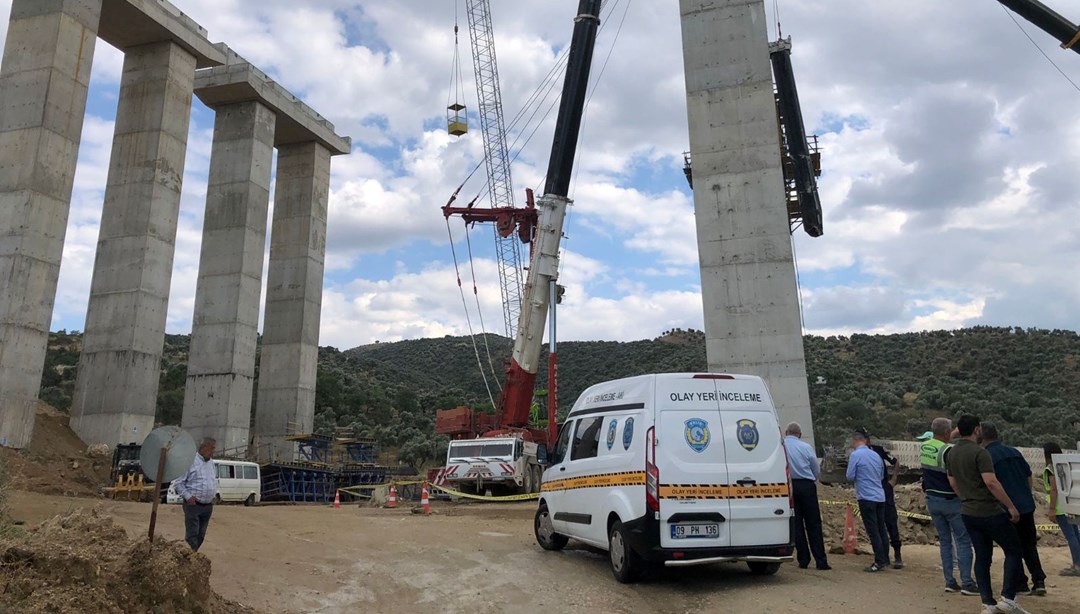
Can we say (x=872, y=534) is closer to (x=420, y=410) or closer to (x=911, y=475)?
(x=911, y=475)

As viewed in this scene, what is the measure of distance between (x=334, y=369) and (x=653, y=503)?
5768 cm

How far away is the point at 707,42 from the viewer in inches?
714

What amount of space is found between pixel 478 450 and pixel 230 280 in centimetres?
1723

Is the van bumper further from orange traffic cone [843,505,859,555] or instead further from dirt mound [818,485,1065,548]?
dirt mound [818,485,1065,548]

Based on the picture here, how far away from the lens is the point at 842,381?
49.5 meters

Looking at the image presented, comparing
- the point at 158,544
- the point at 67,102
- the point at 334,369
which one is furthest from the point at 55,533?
the point at 334,369

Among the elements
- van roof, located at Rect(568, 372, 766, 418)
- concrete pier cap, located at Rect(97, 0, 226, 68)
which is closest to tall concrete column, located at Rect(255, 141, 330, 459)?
concrete pier cap, located at Rect(97, 0, 226, 68)

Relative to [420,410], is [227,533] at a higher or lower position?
lower

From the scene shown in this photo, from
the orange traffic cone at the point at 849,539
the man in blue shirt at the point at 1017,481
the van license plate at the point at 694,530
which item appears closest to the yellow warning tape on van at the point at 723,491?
the van license plate at the point at 694,530

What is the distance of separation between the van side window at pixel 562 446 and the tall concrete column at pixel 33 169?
20.4 m

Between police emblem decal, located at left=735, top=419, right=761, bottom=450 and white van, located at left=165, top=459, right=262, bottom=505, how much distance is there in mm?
19617

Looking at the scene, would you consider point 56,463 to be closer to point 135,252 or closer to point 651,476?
point 135,252

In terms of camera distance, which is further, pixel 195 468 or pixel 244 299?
pixel 244 299

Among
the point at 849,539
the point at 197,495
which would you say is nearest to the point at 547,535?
the point at 849,539
